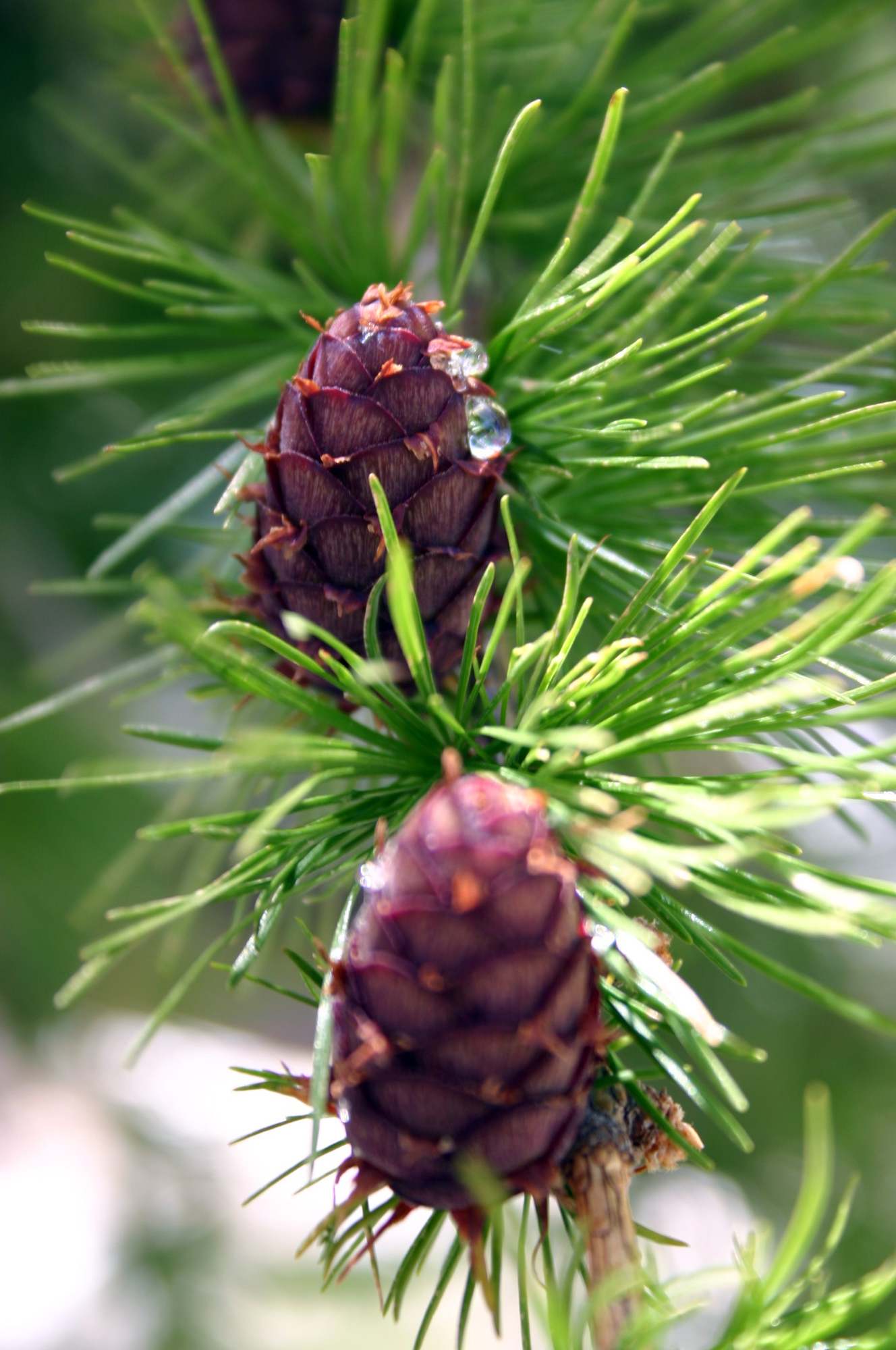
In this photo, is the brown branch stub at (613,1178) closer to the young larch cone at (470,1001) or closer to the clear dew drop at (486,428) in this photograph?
the young larch cone at (470,1001)

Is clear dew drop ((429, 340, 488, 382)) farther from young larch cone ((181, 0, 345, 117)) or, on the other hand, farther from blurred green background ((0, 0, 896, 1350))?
blurred green background ((0, 0, 896, 1350))

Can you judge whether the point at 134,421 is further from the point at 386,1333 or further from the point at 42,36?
the point at 386,1333

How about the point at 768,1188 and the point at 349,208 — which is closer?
the point at 349,208

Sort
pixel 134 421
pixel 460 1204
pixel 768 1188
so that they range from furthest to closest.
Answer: pixel 134 421, pixel 768 1188, pixel 460 1204

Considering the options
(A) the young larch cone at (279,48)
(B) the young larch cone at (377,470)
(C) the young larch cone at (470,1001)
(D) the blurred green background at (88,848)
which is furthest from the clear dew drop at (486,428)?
(D) the blurred green background at (88,848)

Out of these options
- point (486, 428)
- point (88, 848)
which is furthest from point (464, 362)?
point (88, 848)

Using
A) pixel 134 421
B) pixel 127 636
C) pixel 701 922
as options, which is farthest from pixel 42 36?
pixel 701 922

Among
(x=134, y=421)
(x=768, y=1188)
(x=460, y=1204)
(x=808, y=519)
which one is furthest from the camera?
(x=134, y=421)

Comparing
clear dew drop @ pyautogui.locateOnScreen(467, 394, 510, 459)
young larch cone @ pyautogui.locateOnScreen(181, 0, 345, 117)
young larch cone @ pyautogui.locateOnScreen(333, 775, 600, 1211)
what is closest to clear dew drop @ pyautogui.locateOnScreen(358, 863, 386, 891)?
young larch cone @ pyautogui.locateOnScreen(333, 775, 600, 1211)
